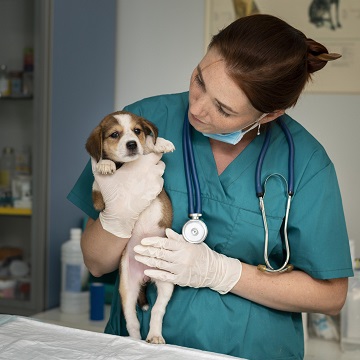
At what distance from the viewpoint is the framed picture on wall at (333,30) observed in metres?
2.68

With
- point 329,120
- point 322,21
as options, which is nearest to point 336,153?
point 329,120

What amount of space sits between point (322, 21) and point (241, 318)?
1.76m

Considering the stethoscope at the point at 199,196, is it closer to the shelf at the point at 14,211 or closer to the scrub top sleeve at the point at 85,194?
the scrub top sleeve at the point at 85,194

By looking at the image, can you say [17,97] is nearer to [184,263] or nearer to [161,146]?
[161,146]

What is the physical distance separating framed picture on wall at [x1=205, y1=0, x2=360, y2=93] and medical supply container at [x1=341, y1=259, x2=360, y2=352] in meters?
0.97

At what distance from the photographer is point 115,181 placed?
1.34 meters

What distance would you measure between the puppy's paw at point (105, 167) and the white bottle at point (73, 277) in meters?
1.32

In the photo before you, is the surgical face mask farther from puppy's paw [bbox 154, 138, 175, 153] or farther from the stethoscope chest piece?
the stethoscope chest piece

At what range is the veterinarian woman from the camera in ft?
4.22

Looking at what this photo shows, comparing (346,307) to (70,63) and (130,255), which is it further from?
(70,63)

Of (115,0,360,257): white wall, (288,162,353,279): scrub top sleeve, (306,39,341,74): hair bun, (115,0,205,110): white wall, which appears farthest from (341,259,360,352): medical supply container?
(115,0,205,110): white wall

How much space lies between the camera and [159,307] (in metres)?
1.35

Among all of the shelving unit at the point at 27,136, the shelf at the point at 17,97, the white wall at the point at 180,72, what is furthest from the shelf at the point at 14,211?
the white wall at the point at 180,72

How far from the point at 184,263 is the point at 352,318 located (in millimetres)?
1037
